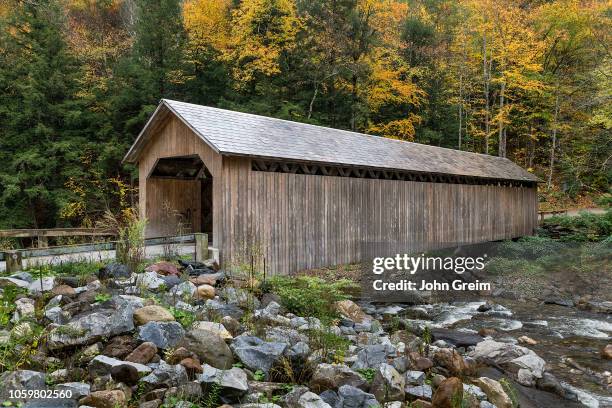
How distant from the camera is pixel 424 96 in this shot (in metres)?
22.2

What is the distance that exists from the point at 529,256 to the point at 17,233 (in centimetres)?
1462

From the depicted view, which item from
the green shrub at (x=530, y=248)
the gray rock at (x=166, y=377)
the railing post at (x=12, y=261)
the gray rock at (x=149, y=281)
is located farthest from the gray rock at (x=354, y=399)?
the green shrub at (x=530, y=248)

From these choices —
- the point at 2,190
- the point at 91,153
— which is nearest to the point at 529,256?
the point at 91,153

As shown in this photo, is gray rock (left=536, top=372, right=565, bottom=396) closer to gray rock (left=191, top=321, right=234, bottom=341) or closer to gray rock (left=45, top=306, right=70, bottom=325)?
gray rock (left=191, top=321, right=234, bottom=341)

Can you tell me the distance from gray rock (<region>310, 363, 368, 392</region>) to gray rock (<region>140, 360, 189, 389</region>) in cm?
116

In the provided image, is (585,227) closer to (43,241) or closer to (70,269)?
(70,269)

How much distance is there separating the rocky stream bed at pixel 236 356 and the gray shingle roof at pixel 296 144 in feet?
10.1

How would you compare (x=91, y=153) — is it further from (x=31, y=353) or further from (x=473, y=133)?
(x=473, y=133)

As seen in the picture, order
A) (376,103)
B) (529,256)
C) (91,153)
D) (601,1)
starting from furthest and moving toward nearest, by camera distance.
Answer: (601,1) → (376,103) → (91,153) → (529,256)

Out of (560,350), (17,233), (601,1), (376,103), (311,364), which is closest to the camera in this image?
(311,364)

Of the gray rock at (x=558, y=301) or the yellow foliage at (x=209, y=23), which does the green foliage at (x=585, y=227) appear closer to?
the gray rock at (x=558, y=301)

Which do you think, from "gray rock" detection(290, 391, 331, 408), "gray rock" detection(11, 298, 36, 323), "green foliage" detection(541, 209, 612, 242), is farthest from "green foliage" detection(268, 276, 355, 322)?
"green foliage" detection(541, 209, 612, 242)

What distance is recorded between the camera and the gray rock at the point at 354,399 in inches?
146

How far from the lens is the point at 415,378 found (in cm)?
441
